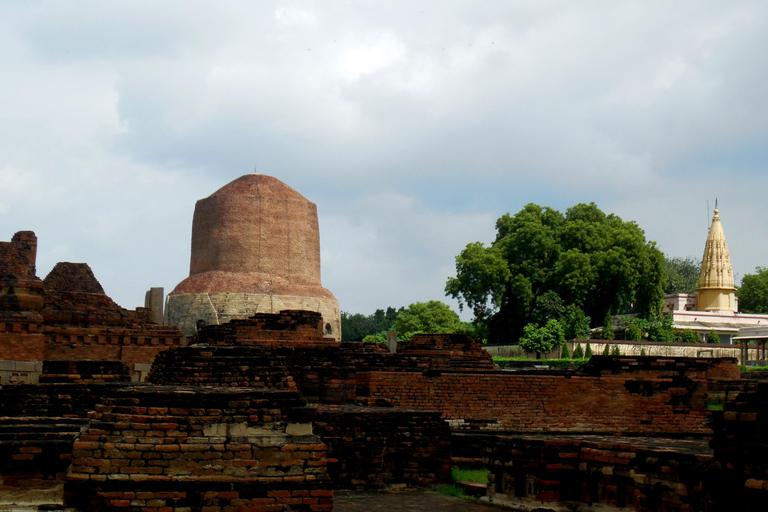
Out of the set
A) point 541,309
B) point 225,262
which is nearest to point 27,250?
point 225,262

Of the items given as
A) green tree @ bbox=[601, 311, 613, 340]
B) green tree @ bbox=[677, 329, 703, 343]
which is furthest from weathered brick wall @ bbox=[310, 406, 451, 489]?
green tree @ bbox=[677, 329, 703, 343]

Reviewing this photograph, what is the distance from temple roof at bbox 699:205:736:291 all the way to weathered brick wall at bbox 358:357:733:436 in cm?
3680

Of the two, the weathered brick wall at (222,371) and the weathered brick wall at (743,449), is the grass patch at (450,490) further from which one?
the weathered brick wall at (743,449)

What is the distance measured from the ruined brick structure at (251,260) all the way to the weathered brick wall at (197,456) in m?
20.0

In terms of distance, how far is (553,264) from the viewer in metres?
35.4

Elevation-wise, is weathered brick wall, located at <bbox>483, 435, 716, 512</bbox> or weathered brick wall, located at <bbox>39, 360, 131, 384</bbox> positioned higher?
weathered brick wall, located at <bbox>39, 360, 131, 384</bbox>

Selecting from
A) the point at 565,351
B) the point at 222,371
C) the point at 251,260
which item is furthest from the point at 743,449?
the point at 565,351

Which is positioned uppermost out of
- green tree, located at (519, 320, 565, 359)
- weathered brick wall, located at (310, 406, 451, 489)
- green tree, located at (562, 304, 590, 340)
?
green tree, located at (562, 304, 590, 340)

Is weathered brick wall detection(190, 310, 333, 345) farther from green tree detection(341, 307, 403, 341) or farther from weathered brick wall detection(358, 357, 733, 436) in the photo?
green tree detection(341, 307, 403, 341)

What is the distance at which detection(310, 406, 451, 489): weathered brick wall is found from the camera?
6.92 m

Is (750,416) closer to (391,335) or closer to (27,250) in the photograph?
(27,250)

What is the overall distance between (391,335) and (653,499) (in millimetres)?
11609

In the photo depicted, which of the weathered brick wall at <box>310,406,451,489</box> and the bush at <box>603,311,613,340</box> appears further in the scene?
the bush at <box>603,311,613,340</box>

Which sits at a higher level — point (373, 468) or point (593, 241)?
point (593, 241)
